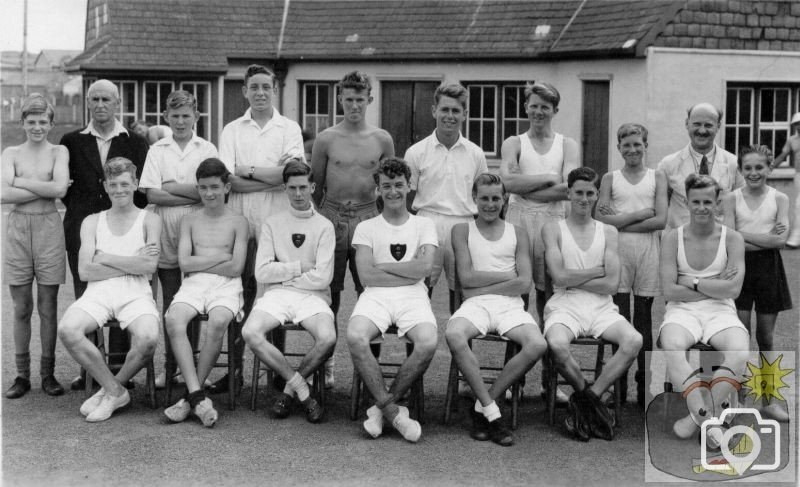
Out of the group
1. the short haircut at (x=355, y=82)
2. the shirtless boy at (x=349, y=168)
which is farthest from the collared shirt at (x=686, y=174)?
the short haircut at (x=355, y=82)

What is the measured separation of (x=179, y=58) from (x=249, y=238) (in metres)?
13.7

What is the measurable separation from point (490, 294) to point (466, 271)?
0.21m

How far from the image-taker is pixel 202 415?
5930mm

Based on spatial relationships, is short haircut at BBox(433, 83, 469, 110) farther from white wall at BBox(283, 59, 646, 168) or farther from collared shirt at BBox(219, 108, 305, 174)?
white wall at BBox(283, 59, 646, 168)

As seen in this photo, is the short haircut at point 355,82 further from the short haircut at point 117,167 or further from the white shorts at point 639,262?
the white shorts at point 639,262

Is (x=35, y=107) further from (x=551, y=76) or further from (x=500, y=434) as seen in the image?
(x=551, y=76)

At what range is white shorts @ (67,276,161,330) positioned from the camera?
20.4 ft

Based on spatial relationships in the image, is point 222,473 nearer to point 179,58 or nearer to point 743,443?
point 743,443

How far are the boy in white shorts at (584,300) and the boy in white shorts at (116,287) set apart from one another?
8.17 feet

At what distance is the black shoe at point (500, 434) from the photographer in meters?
5.68

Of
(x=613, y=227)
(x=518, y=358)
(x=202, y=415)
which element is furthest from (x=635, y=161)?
(x=202, y=415)

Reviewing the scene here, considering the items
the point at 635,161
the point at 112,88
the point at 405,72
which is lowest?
the point at 635,161

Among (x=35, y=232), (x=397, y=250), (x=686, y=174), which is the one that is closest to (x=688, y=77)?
(x=686, y=174)

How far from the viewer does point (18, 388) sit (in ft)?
21.8
